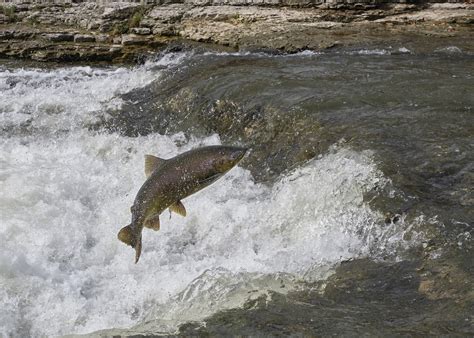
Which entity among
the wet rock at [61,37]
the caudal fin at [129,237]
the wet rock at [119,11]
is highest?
the caudal fin at [129,237]

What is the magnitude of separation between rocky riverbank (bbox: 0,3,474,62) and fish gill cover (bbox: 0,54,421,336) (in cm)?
402

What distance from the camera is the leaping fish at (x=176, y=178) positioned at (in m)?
3.53

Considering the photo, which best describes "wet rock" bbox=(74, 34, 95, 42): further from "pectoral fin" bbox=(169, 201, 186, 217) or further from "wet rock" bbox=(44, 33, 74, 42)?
"pectoral fin" bbox=(169, 201, 186, 217)

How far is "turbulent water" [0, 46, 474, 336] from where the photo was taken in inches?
189

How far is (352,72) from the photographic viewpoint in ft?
29.9

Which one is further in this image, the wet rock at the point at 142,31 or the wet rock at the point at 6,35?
the wet rock at the point at 6,35

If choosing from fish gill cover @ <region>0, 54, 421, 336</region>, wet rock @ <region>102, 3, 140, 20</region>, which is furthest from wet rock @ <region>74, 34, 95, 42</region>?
fish gill cover @ <region>0, 54, 421, 336</region>

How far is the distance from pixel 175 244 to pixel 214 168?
269 cm

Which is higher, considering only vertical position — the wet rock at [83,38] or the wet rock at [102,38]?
the wet rock at [83,38]

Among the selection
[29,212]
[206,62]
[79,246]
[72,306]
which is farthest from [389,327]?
[206,62]

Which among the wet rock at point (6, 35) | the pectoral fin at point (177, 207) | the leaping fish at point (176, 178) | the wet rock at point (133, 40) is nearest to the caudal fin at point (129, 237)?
the leaping fish at point (176, 178)

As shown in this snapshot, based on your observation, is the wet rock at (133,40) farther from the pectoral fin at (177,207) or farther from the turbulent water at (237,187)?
the pectoral fin at (177,207)

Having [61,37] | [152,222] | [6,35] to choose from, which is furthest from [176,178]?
[6,35]

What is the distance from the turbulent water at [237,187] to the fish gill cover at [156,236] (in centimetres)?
2
